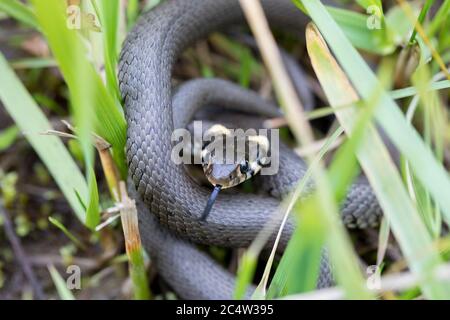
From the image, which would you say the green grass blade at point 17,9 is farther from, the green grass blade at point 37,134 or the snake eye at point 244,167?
the snake eye at point 244,167

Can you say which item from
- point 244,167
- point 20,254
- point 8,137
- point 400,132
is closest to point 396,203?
point 400,132

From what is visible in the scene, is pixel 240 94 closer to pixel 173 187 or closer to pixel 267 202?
pixel 267 202

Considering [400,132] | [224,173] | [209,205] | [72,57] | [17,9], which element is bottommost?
[209,205]

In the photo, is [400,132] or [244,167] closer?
[400,132]

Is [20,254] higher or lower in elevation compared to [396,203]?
lower

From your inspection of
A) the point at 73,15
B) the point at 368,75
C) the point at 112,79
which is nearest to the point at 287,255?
the point at 368,75

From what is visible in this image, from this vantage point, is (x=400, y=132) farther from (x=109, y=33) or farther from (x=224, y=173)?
(x=109, y=33)

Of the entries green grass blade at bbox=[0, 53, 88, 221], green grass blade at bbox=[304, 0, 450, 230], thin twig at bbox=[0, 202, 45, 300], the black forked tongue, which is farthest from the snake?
green grass blade at bbox=[304, 0, 450, 230]
